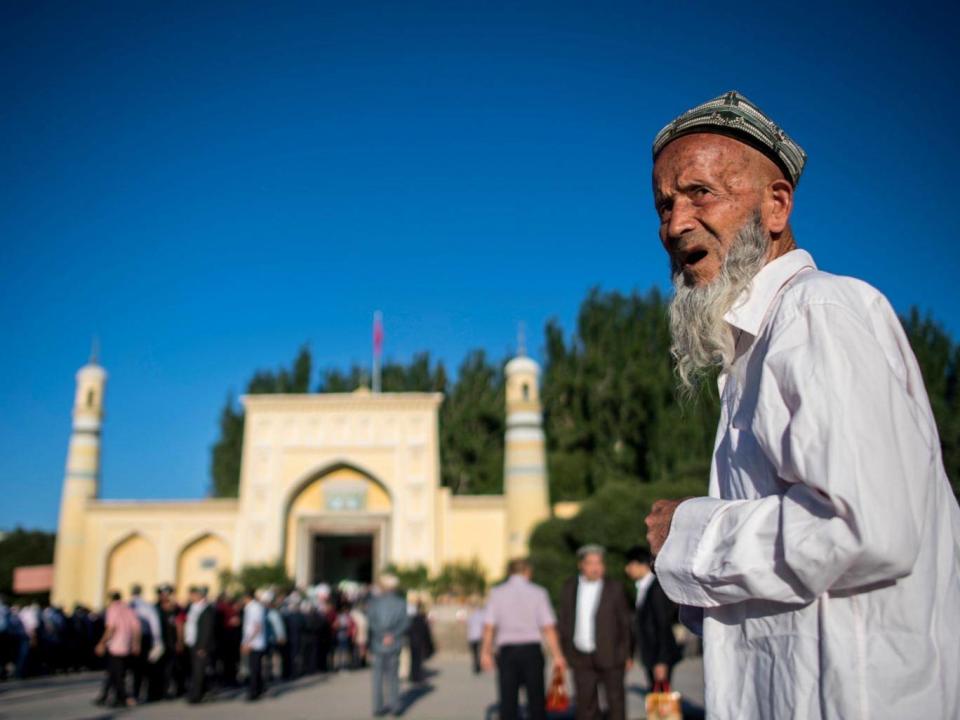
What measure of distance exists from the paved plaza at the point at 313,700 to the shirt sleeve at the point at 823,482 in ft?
→ 26.8

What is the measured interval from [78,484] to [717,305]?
28618mm

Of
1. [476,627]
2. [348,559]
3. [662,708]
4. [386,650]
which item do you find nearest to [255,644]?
[386,650]

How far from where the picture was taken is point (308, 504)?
27516mm

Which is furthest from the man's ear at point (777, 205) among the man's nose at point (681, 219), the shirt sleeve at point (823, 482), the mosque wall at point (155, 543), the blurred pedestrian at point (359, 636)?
the mosque wall at point (155, 543)

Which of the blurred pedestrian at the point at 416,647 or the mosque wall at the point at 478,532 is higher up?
the mosque wall at the point at 478,532

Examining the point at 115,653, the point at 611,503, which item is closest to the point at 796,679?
the point at 115,653

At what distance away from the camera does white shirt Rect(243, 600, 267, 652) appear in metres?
11.5

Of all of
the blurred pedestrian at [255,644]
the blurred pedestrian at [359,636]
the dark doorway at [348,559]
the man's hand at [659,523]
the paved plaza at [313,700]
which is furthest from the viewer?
the dark doorway at [348,559]

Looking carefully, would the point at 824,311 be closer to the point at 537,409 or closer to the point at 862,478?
the point at 862,478

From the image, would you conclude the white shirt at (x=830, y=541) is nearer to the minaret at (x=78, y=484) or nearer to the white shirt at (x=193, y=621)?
the white shirt at (x=193, y=621)

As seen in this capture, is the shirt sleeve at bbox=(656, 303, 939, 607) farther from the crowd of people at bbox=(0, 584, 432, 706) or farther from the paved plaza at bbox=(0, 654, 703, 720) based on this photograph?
the crowd of people at bbox=(0, 584, 432, 706)

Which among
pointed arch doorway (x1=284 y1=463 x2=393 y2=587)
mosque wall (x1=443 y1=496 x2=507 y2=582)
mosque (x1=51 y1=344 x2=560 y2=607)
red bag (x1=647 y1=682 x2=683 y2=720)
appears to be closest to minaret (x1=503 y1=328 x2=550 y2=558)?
mosque (x1=51 y1=344 x2=560 y2=607)

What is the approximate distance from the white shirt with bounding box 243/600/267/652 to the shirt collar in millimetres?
11390

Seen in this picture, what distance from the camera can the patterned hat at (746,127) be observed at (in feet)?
4.76
